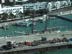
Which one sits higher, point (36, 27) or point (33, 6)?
point (33, 6)

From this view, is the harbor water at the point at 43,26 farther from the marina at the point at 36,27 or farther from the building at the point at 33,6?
the building at the point at 33,6

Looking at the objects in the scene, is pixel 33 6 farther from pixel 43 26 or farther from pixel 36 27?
pixel 36 27

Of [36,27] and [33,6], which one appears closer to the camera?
[36,27]

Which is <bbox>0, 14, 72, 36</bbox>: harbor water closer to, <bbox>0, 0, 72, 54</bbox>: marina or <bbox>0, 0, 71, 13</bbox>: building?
<bbox>0, 0, 72, 54</bbox>: marina

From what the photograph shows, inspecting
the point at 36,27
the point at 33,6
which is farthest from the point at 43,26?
A: the point at 33,6

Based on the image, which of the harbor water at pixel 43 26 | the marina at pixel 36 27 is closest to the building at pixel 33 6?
the marina at pixel 36 27

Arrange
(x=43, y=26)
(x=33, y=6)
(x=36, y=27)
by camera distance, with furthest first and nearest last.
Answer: (x=33, y=6) < (x=43, y=26) < (x=36, y=27)

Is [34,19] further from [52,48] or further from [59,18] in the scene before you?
[52,48]

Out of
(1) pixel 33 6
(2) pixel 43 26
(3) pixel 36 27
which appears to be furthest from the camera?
(1) pixel 33 6

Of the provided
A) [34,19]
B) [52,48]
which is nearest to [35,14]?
[34,19]

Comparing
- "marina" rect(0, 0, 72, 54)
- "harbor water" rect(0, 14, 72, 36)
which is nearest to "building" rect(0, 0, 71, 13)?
"marina" rect(0, 0, 72, 54)

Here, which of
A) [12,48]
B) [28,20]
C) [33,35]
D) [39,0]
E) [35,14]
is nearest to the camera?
[12,48]
